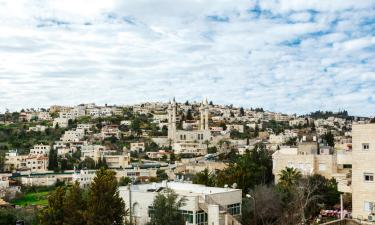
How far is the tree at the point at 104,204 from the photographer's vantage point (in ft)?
73.6

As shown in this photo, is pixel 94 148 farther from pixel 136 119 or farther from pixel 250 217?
pixel 250 217

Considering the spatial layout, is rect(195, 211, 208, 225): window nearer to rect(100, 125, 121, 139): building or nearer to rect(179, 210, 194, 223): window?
rect(179, 210, 194, 223): window

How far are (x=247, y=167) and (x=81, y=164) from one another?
49989 mm

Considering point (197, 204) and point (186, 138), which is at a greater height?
point (186, 138)

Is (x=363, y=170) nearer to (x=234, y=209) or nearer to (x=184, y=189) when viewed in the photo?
(x=234, y=209)

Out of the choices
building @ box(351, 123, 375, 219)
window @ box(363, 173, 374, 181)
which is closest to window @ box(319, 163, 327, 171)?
building @ box(351, 123, 375, 219)

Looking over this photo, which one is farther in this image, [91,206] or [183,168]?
[183,168]

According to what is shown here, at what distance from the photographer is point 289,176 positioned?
3441 cm

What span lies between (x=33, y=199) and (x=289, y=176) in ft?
122

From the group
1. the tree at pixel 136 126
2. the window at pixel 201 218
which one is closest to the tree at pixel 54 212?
the window at pixel 201 218

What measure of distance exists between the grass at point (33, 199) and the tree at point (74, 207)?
111 ft

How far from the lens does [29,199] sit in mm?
61188

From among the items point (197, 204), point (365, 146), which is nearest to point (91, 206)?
point (197, 204)

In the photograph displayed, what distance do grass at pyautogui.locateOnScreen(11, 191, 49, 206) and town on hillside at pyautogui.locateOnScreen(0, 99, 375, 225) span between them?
5.0 inches
